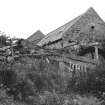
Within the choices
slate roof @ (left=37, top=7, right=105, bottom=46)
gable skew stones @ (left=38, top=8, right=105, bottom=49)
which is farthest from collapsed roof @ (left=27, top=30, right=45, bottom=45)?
gable skew stones @ (left=38, top=8, right=105, bottom=49)

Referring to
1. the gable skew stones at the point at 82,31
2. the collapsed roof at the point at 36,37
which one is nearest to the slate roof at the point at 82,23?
the gable skew stones at the point at 82,31

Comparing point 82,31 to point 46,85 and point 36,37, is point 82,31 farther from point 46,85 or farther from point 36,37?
point 46,85

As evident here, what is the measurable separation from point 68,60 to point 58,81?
2080 mm

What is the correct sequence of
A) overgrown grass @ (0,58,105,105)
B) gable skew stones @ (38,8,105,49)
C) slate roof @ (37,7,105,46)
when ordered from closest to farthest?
overgrown grass @ (0,58,105,105) < gable skew stones @ (38,8,105,49) < slate roof @ (37,7,105,46)

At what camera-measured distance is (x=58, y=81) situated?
1022 centimetres

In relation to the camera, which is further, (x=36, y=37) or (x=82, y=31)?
(x=36, y=37)

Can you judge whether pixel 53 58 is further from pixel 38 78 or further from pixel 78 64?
pixel 38 78

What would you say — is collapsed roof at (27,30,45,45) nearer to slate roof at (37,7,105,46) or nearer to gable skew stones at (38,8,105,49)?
slate roof at (37,7,105,46)

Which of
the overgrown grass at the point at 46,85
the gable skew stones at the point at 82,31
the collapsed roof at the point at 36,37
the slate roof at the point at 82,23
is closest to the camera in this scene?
the overgrown grass at the point at 46,85

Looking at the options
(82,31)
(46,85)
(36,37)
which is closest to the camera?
(46,85)

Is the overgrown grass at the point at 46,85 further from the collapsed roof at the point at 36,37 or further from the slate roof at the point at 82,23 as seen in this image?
the collapsed roof at the point at 36,37

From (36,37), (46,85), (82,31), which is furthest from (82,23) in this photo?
(46,85)

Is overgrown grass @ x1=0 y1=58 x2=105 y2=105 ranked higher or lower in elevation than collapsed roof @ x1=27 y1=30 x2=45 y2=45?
lower

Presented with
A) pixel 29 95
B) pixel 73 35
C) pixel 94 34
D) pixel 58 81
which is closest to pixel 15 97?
pixel 29 95
